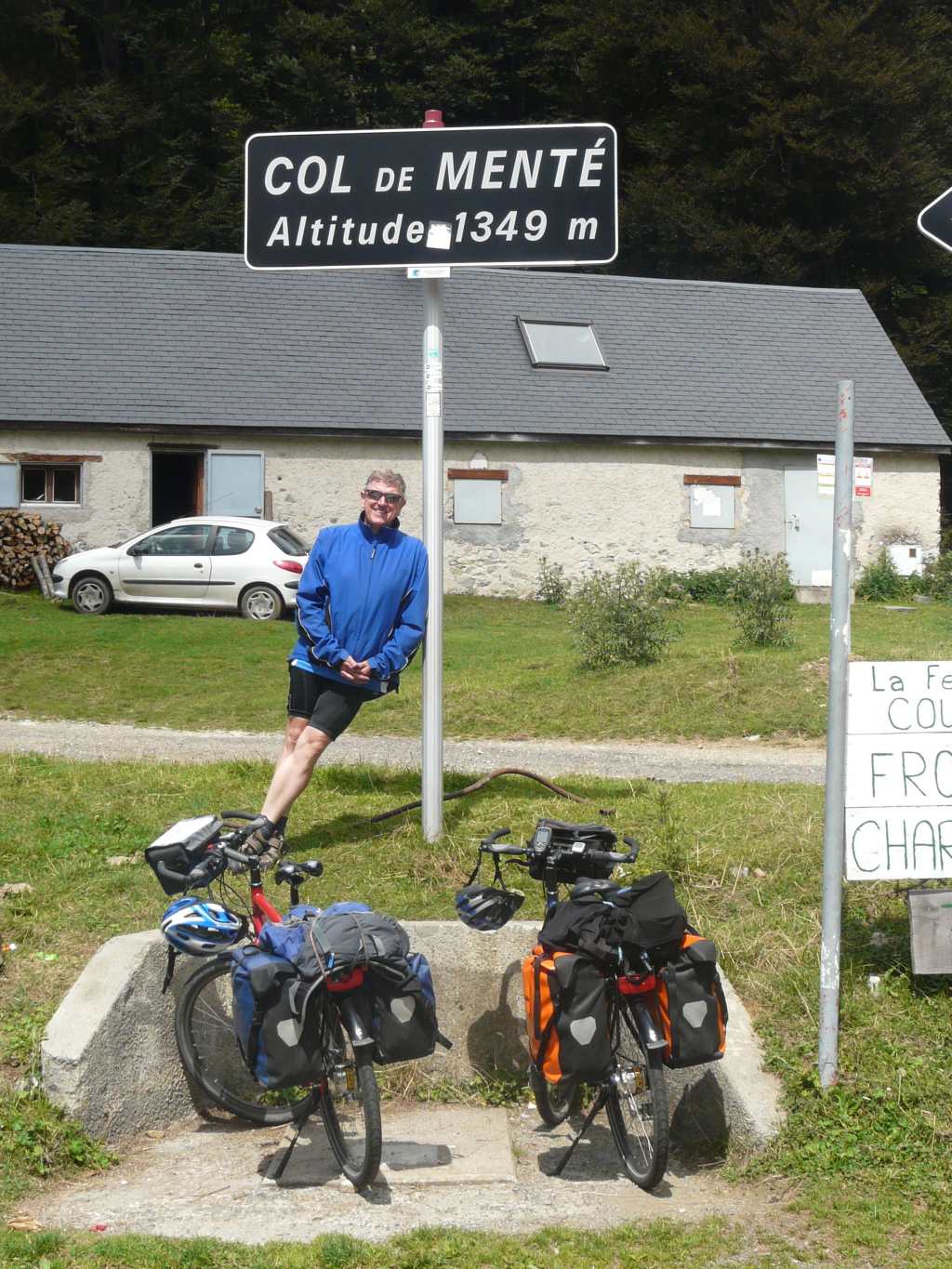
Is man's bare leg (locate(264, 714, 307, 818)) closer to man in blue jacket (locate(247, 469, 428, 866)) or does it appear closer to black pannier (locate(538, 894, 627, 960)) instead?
man in blue jacket (locate(247, 469, 428, 866))

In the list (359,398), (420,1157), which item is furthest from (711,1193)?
(359,398)

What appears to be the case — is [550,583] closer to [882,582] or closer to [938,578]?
[882,582]

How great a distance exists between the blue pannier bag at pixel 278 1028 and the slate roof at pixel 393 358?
20782mm

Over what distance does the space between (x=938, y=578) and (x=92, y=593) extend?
46.7ft

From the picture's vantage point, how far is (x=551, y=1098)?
5.25m

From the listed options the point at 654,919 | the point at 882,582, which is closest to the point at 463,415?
the point at 882,582

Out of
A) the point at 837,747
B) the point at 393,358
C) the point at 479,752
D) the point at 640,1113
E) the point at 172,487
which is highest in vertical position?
the point at 393,358

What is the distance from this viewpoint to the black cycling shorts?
6766 mm

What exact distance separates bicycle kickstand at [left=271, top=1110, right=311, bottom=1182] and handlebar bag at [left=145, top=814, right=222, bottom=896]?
878 mm

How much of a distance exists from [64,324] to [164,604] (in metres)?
7.75

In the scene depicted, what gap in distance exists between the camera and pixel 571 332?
28438 mm

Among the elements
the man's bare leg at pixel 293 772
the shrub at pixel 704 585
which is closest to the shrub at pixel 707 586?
the shrub at pixel 704 585

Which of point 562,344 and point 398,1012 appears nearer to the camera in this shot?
point 398,1012

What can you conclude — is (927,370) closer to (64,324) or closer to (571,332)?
(571,332)
